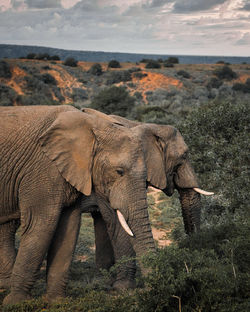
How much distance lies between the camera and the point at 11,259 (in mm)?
6434

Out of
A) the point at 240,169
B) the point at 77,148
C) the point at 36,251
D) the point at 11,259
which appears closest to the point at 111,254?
the point at 11,259

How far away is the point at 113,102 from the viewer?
29.1 meters

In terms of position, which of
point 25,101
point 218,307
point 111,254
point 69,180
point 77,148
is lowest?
point 25,101

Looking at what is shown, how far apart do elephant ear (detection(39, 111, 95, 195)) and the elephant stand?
134 centimetres

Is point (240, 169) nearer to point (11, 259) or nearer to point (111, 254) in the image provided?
point (111, 254)

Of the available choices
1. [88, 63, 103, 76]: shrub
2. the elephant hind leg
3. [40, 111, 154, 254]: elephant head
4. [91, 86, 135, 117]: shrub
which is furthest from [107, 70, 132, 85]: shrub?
[40, 111, 154, 254]: elephant head

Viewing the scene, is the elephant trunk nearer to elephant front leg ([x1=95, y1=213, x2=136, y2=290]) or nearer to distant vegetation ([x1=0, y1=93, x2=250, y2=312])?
distant vegetation ([x1=0, y1=93, x2=250, y2=312])

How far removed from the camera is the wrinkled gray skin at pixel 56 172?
4.88m

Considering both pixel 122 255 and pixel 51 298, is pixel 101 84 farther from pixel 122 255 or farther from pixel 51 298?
pixel 51 298

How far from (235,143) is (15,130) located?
6005mm

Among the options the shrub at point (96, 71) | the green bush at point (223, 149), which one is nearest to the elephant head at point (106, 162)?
the green bush at point (223, 149)

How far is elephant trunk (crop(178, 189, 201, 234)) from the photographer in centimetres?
684

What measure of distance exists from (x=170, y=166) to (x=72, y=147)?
216 centimetres

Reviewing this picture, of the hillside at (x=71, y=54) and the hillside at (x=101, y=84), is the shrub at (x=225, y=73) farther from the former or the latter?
the hillside at (x=71, y=54)
